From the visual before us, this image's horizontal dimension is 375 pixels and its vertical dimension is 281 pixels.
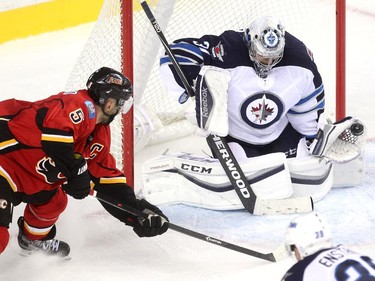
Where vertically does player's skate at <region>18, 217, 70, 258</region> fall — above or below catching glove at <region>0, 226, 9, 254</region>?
below

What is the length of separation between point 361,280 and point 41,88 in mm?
3095

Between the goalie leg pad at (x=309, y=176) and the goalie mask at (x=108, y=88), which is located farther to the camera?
the goalie leg pad at (x=309, y=176)

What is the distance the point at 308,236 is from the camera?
2.20 meters

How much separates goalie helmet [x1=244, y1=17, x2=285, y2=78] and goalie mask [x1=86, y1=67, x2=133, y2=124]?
0.65 metres

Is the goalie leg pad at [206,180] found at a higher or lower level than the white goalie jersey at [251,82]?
lower

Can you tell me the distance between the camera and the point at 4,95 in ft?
15.8

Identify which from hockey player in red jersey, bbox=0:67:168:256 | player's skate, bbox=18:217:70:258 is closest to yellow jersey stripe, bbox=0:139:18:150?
hockey player in red jersey, bbox=0:67:168:256

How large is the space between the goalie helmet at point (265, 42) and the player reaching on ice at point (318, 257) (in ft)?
4.85

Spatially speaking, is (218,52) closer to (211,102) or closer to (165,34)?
(211,102)

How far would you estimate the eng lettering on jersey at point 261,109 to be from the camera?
378cm

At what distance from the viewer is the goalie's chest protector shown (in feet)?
12.4

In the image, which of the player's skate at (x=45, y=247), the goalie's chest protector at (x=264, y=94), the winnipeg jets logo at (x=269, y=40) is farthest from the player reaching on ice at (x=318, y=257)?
the goalie's chest protector at (x=264, y=94)

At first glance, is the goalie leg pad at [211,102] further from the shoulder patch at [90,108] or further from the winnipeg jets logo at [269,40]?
the shoulder patch at [90,108]

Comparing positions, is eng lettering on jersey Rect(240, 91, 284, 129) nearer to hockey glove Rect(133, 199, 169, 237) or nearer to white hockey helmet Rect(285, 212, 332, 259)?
hockey glove Rect(133, 199, 169, 237)
